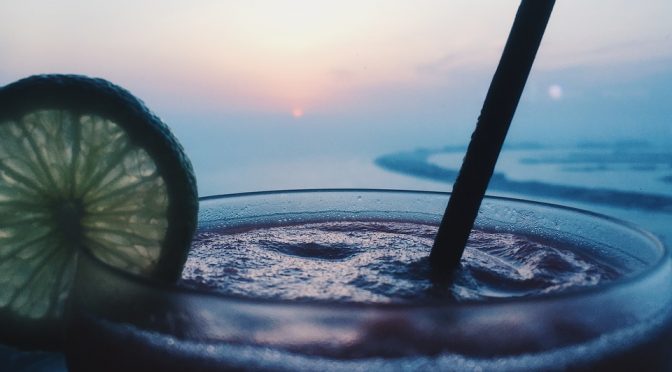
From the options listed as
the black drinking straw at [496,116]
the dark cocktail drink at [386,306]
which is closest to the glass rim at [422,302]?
the dark cocktail drink at [386,306]

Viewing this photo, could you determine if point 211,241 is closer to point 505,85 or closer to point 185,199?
point 185,199

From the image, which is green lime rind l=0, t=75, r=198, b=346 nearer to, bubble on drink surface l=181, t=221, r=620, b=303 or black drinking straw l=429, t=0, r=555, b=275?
bubble on drink surface l=181, t=221, r=620, b=303

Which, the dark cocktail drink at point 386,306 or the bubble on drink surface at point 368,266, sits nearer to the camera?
the dark cocktail drink at point 386,306

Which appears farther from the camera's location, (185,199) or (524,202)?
(524,202)

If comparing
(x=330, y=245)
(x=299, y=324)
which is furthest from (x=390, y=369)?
(x=330, y=245)

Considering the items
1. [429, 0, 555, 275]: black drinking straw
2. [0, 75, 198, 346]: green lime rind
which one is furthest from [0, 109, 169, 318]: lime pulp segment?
[429, 0, 555, 275]: black drinking straw

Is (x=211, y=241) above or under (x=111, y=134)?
under

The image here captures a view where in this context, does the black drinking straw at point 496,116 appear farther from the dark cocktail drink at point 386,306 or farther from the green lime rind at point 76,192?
the green lime rind at point 76,192

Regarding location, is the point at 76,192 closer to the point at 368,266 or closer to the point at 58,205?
the point at 58,205
